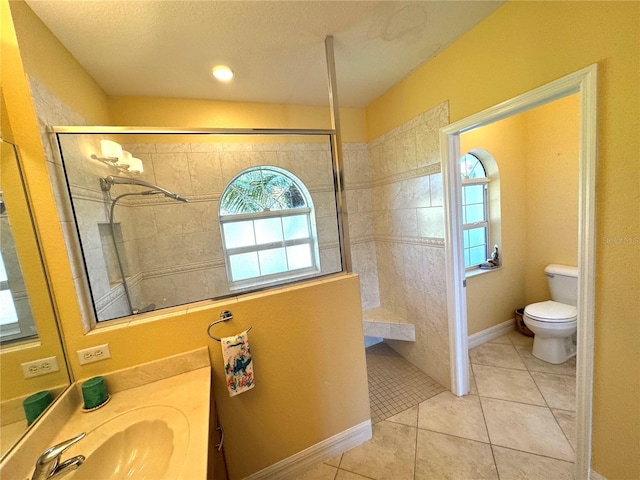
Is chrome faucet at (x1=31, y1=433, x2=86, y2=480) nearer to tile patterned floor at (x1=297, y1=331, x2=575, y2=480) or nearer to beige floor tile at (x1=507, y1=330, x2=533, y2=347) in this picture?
tile patterned floor at (x1=297, y1=331, x2=575, y2=480)

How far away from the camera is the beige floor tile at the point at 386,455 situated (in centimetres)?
148

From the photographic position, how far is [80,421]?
3.18 feet

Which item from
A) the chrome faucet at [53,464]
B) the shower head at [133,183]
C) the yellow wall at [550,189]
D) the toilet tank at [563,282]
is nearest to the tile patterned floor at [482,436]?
the toilet tank at [563,282]

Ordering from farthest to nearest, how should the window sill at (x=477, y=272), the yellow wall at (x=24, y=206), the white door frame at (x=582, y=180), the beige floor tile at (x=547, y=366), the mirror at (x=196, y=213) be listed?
the window sill at (x=477, y=272) < the beige floor tile at (x=547, y=366) < the mirror at (x=196, y=213) < the white door frame at (x=582, y=180) < the yellow wall at (x=24, y=206)

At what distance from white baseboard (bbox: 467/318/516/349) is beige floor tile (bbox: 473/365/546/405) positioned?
1.03 feet

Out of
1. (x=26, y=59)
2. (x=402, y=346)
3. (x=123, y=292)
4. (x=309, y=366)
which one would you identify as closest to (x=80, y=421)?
(x=123, y=292)

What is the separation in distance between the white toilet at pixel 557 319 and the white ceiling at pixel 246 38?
2297 millimetres

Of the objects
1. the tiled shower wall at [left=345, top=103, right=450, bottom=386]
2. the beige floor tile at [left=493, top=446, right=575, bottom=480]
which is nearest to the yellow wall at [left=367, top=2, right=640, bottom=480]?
the beige floor tile at [left=493, top=446, right=575, bottom=480]

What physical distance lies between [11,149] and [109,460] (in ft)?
3.97

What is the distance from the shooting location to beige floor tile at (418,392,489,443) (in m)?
1.68

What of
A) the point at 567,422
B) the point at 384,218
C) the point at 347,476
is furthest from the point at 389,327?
the point at 567,422

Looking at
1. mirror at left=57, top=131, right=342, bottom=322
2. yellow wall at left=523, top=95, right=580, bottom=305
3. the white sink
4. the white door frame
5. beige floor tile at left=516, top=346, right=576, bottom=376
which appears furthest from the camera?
yellow wall at left=523, top=95, right=580, bottom=305

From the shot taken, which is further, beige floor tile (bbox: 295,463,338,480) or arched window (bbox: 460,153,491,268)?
arched window (bbox: 460,153,491,268)

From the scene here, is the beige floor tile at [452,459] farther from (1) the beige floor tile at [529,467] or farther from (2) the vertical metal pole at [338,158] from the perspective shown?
(2) the vertical metal pole at [338,158]
